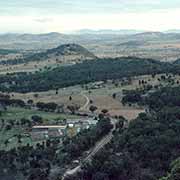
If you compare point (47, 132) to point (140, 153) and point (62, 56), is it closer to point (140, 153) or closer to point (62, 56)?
point (140, 153)

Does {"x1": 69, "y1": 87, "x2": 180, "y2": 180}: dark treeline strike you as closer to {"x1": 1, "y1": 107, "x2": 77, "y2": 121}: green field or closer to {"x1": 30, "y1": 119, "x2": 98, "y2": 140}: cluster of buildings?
{"x1": 30, "y1": 119, "x2": 98, "y2": 140}: cluster of buildings

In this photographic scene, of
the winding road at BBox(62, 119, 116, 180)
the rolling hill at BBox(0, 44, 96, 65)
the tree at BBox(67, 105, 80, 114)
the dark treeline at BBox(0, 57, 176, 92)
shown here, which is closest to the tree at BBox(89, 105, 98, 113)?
the tree at BBox(67, 105, 80, 114)

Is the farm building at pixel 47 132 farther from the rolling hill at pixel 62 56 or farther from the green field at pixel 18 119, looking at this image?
the rolling hill at pixel 62 56

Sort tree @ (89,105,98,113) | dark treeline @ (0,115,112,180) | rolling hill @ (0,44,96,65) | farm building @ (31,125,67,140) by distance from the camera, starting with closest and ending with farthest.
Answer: dark treeline @ (0,115,112,180) → farm building @ (31,125,67,140) → tree @ (89,105,98,113) → rolling hill @ (0,44,96,65)

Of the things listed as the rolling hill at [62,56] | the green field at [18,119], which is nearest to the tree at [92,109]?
the green field at [18,119]

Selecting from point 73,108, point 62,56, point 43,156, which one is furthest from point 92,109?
point 62,56

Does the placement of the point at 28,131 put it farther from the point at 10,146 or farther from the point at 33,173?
the point at 33,173

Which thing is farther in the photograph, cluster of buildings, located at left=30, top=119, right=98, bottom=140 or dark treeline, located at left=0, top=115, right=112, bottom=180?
cluster of buildings, located at left=30, top=119, right=98, bottom=140
